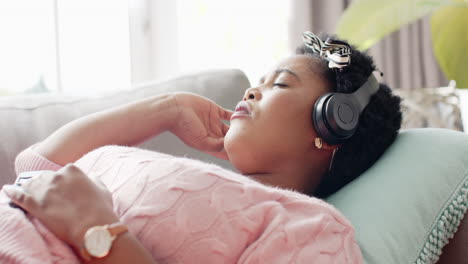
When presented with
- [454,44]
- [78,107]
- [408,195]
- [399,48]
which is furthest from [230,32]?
[408,195]

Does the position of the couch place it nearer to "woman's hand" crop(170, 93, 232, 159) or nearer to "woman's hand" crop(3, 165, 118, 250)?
"woman's hand" crop(170, 93, 232, 159)

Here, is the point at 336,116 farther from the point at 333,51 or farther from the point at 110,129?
the point at 110,129

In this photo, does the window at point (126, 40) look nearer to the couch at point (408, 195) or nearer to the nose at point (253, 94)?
the couch at point (408, 195)

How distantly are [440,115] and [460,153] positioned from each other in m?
1.31

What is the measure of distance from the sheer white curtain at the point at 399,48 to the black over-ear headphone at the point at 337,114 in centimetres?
163

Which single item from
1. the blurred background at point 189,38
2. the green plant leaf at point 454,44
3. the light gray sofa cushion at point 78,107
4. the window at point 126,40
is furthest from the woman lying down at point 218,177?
the window at point 126,40

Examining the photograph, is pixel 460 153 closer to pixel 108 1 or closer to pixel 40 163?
pixel 40 163

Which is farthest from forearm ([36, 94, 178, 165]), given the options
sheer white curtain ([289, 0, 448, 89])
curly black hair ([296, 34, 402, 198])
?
sheer white curtain ([289, 0, 448, 89])

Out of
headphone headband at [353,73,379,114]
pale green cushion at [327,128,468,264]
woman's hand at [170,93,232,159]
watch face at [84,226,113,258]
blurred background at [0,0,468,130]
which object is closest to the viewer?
watch face at [84,226,113,258]

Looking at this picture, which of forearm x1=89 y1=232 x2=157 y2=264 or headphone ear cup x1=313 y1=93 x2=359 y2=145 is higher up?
headphone ear cup x1=313 y1=93 x2=359 y2=145

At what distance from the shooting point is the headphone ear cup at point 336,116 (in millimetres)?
1022

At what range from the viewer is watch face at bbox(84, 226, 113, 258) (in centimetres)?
71

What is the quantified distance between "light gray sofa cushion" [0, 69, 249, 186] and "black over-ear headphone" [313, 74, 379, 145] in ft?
1.47

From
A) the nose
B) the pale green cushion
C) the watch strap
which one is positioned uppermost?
the nose
